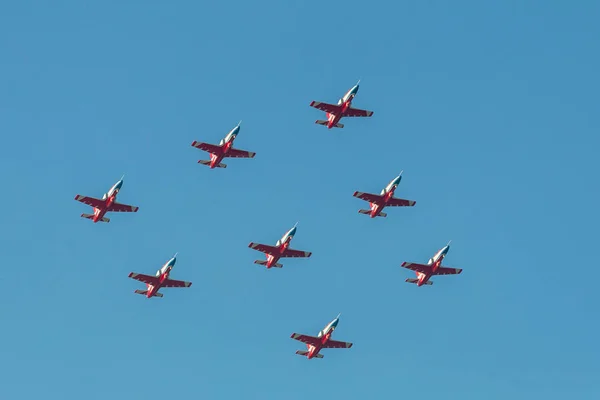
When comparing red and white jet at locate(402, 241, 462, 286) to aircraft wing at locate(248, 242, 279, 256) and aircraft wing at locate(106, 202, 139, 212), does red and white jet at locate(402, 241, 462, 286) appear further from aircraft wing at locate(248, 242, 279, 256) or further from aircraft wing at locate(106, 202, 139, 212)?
aircraft wing at locate(106, 202, 139, 212)

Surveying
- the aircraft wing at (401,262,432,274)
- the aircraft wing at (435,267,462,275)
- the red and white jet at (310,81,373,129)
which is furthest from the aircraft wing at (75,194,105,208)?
the aircraft wing at (435,267,462,275)

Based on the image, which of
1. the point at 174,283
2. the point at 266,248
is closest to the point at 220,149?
the point at 266,248

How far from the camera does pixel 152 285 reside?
17638cm

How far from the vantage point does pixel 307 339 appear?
581 feet

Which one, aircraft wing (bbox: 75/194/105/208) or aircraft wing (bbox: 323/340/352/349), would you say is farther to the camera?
aircraft wing (bbox: 323/340/352/349)

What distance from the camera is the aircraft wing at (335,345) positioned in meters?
178

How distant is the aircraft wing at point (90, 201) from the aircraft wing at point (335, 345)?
3935 cm

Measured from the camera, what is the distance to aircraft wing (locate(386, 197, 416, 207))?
180 metres

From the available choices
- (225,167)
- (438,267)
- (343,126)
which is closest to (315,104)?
(343,126)

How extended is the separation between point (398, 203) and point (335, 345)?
77.4 ft

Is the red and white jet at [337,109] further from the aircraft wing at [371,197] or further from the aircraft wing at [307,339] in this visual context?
the aircraft wing at [307,339]

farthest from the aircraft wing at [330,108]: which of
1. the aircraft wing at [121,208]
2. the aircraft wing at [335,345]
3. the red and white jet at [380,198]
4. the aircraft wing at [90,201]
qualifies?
the aircraft wing at [90,201]

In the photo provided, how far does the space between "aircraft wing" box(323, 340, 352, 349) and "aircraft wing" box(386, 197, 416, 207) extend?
22121 millimetres

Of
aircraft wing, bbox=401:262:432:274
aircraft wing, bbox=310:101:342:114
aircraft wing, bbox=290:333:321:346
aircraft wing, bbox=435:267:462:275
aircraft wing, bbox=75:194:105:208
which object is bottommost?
aircraft wing, bbox=290:333:321:346
